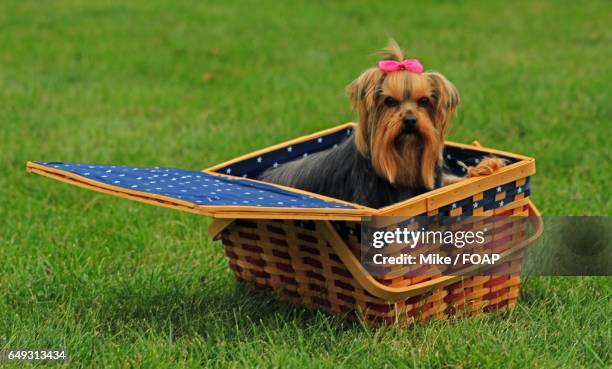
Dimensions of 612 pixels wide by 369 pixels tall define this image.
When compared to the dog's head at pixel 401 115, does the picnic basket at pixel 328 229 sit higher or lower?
lower

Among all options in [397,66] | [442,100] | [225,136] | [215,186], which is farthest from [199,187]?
[225,136]

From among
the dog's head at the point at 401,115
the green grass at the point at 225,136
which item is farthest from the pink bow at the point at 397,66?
the green grass at the point at 225,136

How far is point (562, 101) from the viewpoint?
8.09m

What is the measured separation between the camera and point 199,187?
3.94 m

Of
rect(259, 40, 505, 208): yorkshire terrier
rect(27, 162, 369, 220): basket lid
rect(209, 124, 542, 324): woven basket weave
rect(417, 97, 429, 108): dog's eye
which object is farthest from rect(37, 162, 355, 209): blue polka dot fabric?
rect(417, 97, 429, 108): dog's eye

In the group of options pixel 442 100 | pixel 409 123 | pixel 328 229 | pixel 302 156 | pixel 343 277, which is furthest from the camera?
pixel 302 156

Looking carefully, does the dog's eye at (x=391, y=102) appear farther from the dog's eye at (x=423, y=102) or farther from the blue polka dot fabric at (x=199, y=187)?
the blue polka dot fabric at (x=199, y=187)

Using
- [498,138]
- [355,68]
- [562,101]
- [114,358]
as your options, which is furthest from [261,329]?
[355,68]

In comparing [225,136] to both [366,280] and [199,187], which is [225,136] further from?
[366,280]

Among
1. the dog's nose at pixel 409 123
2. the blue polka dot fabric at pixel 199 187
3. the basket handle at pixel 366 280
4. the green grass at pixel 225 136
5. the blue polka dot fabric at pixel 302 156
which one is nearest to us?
the blue polka dot fabric at pixel 199 187

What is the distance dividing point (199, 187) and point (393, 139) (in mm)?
864

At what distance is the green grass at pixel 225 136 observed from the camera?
399 cm

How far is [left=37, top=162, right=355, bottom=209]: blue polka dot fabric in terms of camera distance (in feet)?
12.0

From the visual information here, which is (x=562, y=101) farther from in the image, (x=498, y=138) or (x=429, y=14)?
(x=429, y=14)
